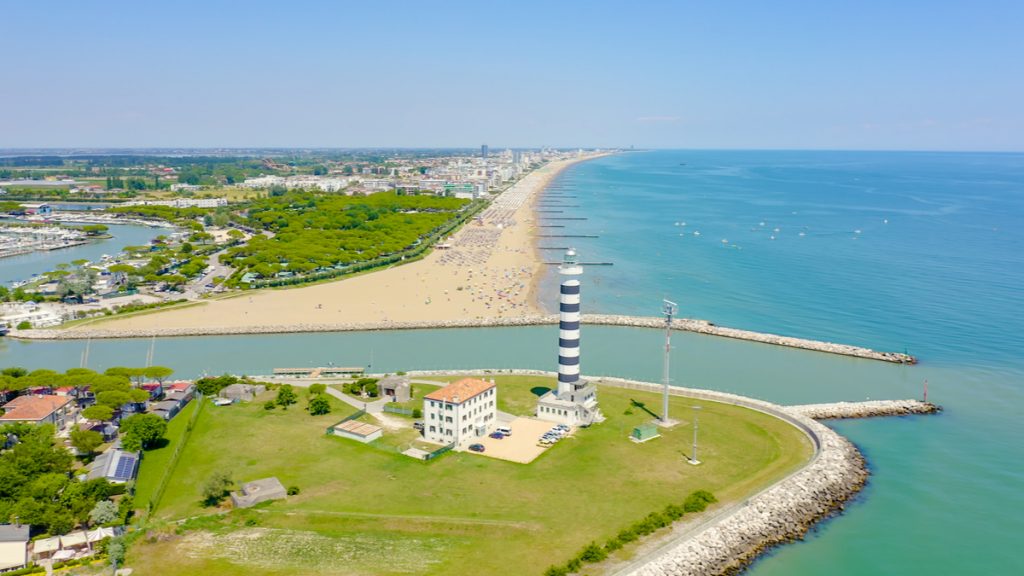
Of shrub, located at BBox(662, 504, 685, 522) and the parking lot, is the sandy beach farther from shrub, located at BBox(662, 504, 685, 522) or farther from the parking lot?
shrub, located at BBox(662, 504, 685, 522)

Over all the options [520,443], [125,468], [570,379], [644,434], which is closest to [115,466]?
[125,468]

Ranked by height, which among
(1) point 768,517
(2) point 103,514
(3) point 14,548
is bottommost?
(1) point 768,517

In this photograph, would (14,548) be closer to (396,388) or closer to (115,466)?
(115,466)

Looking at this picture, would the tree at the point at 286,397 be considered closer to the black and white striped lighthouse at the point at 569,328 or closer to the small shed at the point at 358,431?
the small shed at the point at 358,431

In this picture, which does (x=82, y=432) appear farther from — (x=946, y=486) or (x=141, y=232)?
(x=141, y=232)

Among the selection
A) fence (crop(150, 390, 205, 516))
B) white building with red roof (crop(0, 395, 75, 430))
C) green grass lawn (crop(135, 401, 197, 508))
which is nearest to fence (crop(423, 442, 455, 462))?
fence (crop(150, 390, 205, 516))

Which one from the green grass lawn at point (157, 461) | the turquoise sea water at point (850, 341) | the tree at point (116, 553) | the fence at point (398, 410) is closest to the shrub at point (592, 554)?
the turquoise sea water at point (850, 341)
